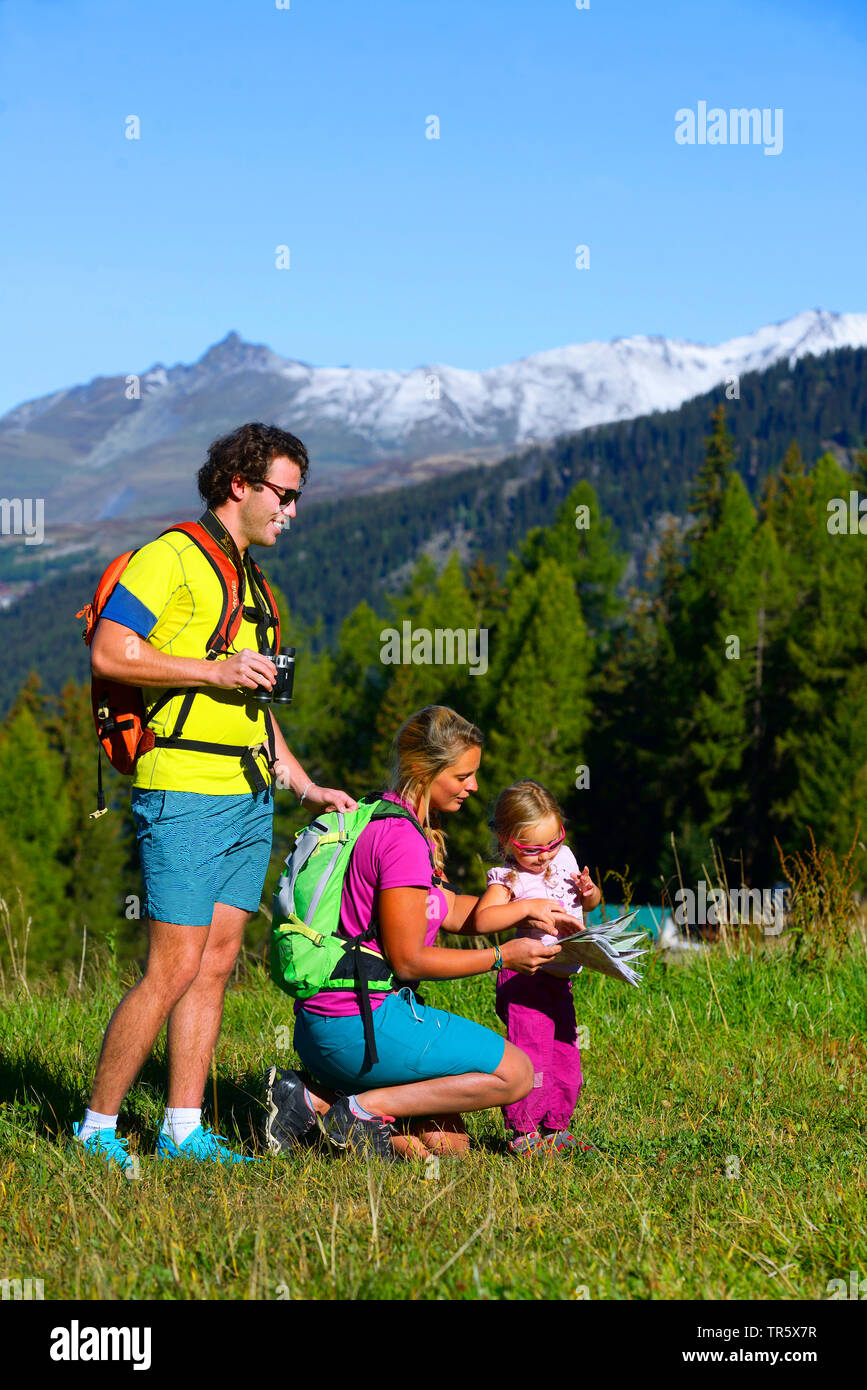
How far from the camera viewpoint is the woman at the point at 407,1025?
4.06m

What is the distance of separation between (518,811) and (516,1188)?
4.63 ft

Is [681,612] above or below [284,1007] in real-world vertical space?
above

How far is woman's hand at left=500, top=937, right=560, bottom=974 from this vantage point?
13.7ft

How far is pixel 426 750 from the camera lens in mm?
4281

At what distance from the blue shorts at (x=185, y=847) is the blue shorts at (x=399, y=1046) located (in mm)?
534

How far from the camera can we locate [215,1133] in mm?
4414

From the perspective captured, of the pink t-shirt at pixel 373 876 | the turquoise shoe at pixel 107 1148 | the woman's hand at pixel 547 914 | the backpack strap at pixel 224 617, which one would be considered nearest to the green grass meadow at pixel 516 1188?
the turquoise shoe at pixel 107 1148

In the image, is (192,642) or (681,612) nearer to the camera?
(192,642)

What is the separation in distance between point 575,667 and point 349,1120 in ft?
165

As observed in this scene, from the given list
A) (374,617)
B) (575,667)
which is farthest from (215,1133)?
(374,617)

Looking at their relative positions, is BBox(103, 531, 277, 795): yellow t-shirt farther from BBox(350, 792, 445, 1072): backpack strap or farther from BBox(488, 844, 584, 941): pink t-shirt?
BBox(488, 844, 584, 941): pink t-shirt

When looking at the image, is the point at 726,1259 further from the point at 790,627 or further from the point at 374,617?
the point at 374,617
